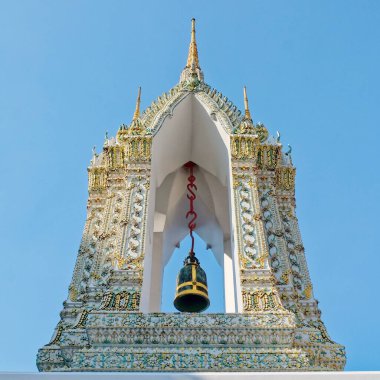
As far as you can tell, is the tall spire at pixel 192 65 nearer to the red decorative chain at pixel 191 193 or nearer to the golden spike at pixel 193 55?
the golden spike at pixel 193 55

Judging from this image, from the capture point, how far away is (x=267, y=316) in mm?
7555

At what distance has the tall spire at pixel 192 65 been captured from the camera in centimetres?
1213

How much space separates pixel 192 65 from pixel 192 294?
5294 mm

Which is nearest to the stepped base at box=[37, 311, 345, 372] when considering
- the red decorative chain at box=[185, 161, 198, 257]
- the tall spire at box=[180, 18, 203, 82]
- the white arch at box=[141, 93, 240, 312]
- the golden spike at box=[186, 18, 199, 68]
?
the white arch at box=[141, 93, 240, 312]

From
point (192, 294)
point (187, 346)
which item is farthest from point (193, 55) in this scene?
point (187, 346)

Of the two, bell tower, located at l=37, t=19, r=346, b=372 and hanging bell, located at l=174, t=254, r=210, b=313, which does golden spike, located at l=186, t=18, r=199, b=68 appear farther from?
hanging bell, located at l=174, t=254, r=210, b=313

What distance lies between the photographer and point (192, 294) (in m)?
9.19

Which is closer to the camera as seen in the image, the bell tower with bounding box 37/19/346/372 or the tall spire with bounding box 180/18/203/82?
the bell tower with bounding box 37/19/346/372

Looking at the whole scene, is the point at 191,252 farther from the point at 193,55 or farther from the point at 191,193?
the point at 193,55

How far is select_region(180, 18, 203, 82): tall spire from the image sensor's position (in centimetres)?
1213

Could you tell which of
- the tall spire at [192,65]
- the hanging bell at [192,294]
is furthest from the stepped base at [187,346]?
the tall spire at [192,65]

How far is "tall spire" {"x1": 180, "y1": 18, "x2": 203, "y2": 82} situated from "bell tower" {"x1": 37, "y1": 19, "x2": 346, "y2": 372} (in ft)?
0.19

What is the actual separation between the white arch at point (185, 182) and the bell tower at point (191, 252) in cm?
2

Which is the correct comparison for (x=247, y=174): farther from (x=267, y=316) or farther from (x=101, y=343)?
(x=101, y=343)
